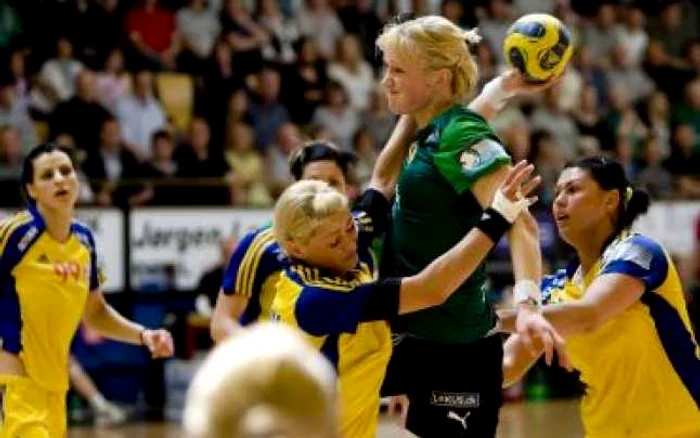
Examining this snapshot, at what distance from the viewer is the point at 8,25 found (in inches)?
527

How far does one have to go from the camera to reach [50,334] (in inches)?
251

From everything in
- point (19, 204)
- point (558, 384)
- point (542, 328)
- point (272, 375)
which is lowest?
point (558, 384)

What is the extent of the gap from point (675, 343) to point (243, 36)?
31.4ft

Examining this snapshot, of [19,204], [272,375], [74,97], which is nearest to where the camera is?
[272,375]

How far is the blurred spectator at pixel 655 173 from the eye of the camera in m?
14.8

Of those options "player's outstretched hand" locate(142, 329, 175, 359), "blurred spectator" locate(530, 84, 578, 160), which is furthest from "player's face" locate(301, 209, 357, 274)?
"blurred spectator" locate(530, 84, 578, 160)

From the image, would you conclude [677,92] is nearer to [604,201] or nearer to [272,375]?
[604,201]

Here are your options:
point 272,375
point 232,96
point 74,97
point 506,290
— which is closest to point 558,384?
point 506,290

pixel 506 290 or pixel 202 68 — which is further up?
pixel 202 68

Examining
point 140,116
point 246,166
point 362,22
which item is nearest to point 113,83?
point 140,116

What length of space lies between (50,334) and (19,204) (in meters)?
5.58

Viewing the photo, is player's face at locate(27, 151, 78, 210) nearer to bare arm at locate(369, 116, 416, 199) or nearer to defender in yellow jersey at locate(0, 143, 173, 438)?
defender in yellow jersey at locate(0, 143, 173, 438)

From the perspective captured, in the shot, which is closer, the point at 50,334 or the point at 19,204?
the point at 50,334

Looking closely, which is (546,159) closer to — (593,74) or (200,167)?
(593,74)
